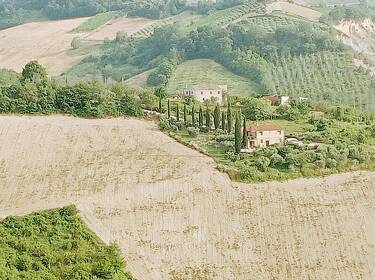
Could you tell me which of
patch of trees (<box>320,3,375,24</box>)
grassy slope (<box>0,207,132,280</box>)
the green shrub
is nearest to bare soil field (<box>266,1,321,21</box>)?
patch of trees (<box>320,3,375,24</box>)

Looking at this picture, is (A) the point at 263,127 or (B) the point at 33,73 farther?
(B) the point at 33,73

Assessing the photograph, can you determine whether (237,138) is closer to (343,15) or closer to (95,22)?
(343,15)

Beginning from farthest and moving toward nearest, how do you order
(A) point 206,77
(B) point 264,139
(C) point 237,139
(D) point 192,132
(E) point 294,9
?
(E) point 294,9
(A) point 206,77
(D) point 192,132
(B) point 264,139
(C) point 237,139

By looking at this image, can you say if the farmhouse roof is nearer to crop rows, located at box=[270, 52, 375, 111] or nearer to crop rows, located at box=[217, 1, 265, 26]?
crop rows, located at box=[270, 52, 375, 111]

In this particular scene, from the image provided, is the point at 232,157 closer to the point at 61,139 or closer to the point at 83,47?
the point at 61,139

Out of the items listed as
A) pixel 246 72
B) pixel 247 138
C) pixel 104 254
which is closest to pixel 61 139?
pixel 247 138

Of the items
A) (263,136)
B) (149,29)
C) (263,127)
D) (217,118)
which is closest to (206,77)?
(217,118)

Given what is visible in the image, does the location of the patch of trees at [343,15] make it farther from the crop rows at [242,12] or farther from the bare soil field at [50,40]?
the bare soil field at [50,40]
